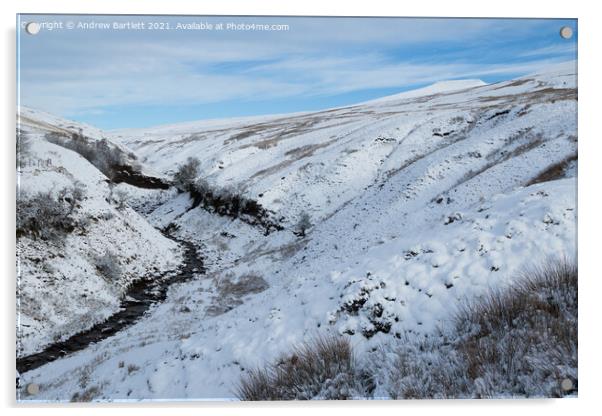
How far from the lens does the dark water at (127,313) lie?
1054 centimetres

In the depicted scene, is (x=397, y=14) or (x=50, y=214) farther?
(x=50, y=214)

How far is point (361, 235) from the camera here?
16.5m

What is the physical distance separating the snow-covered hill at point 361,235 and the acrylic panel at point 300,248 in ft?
0.22

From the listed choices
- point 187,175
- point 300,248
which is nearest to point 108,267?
point 300,248

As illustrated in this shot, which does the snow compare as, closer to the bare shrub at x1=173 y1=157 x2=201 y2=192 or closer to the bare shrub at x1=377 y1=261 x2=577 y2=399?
the bare shrub at x1=377 y1=261 x2=577 y2=399

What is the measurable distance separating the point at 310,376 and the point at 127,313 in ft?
28.3

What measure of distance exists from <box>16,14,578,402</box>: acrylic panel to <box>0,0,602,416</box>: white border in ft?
0.69

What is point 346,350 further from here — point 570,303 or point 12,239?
point 12,239

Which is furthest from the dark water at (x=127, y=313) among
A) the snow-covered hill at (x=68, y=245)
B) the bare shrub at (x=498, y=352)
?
the bare shrub at (x=498, y=352)

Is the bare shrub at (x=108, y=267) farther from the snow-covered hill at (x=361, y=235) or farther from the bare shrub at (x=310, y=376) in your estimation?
the bare shrub at (x=310, y=376)

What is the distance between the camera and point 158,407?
8.25 m

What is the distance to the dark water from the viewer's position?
10539 mm

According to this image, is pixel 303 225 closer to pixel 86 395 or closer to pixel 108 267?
pixel 108 267

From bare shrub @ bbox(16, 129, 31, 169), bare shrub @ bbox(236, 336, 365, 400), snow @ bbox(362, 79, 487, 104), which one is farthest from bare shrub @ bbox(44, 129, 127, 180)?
snow @ bbox(362, 79, 487, 104)
